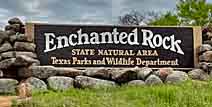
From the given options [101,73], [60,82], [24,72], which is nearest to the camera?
[60,82]

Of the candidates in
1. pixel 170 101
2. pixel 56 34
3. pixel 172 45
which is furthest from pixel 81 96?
pixel 172 45

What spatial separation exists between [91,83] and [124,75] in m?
0.87

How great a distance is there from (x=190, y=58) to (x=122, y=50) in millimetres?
1837

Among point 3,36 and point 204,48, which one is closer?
point 3,36

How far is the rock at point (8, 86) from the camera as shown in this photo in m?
10.6

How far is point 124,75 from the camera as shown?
11.3 meters

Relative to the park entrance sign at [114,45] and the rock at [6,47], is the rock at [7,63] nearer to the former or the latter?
the rock at [6,47]

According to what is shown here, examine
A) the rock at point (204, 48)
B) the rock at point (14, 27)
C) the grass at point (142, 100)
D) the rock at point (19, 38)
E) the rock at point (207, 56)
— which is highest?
the rock at point (14, 27)

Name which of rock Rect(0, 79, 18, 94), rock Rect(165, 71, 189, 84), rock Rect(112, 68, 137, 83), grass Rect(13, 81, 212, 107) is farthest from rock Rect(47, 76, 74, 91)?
grass Rect(13, 81, 212, 107)

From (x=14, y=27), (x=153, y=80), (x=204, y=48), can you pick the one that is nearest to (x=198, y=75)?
(x=204, y=48)

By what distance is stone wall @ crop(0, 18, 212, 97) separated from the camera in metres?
11.0

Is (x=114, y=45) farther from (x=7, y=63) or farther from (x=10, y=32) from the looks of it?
(x=7, y=63)

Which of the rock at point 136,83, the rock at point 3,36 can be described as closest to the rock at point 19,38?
the rock at point 3,36

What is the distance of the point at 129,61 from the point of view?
1232 cm
